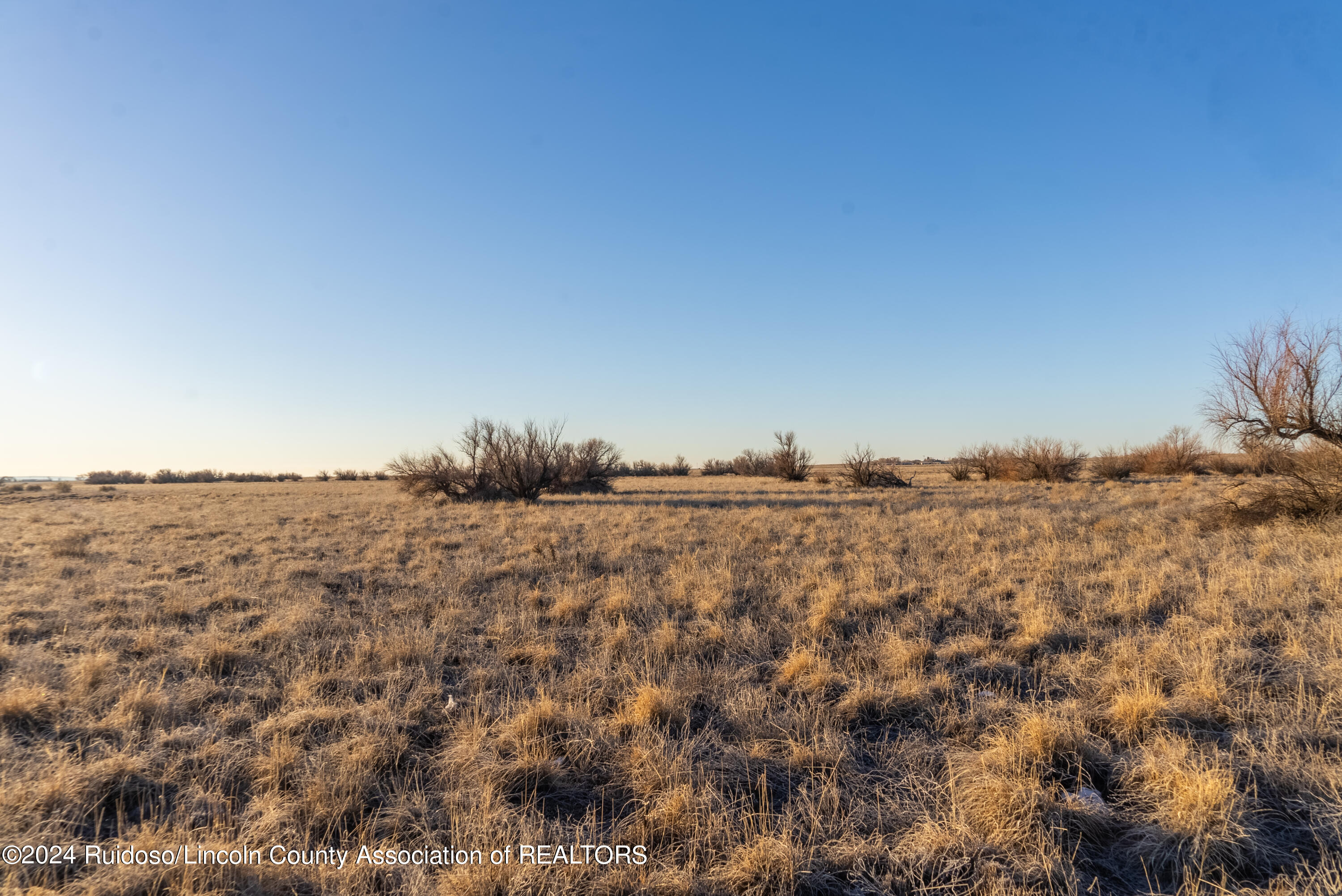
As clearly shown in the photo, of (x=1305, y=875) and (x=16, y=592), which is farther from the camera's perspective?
(x=16, y=592)

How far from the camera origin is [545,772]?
338cm

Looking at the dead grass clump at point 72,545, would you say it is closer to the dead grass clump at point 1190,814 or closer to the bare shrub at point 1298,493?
the dead grass clump at point 1190,814

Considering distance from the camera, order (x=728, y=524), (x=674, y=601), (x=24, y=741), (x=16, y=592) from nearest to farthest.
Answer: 1. (x=24, y=741)
2. (x=674, y=601)
3. (x=16, y=592)
4. (x=728, y=524)

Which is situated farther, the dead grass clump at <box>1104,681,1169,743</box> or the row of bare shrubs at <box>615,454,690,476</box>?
the row of bare shrubs at <box>615,454,690,476</box>

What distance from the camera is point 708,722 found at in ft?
13.5

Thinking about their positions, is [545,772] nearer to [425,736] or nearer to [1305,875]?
[425,736]

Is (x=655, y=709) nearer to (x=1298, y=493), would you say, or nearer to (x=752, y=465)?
(x=1298, y=493)

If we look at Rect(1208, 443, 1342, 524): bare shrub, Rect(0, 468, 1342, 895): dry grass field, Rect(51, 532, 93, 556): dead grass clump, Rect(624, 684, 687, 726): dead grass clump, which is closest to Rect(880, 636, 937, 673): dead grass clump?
Rect(0, 468, 1342, 895): dry grass field

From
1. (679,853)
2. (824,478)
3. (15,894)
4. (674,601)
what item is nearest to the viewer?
(15,894)

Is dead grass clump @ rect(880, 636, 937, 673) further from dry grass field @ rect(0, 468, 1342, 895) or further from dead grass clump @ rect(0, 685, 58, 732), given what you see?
dead grass clump @ rect(0, 685, 58, 732)

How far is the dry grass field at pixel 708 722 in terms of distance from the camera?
2.65 metres

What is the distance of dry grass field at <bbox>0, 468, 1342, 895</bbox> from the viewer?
2652 millimetres

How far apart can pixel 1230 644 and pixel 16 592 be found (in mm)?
14195

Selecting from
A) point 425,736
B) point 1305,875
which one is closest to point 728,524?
point 425,736
